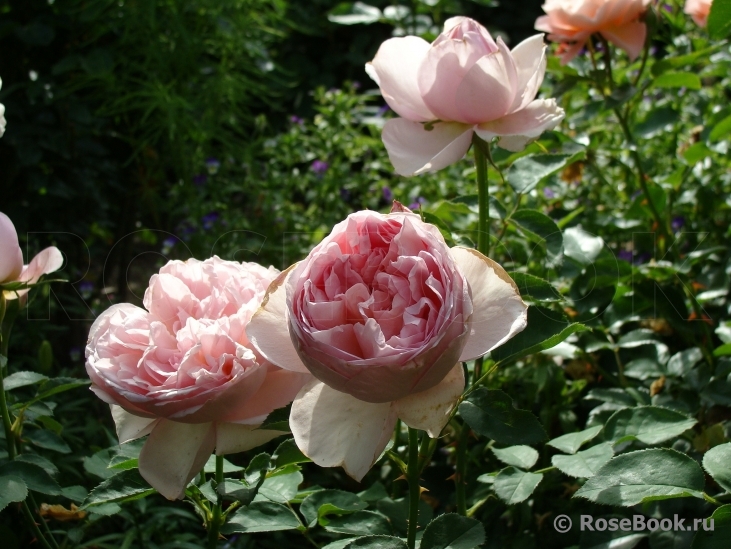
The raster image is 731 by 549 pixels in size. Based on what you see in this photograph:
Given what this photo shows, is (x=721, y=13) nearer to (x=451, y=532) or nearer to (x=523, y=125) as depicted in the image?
(x=523, y=125)

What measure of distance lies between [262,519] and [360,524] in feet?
0.29

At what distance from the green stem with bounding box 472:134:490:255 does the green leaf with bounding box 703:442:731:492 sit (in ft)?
0.81

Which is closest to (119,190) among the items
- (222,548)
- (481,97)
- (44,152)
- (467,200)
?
(44,152)

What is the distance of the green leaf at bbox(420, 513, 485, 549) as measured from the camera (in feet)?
1.87

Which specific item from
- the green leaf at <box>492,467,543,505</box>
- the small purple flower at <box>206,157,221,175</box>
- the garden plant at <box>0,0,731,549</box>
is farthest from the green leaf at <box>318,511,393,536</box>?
the small purple flower at <box>206,157,221,175</box>

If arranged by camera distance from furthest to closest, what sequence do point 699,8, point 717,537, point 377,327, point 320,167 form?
point 320,167, point 699,8, point 717,537, point 377,327

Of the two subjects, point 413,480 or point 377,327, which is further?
point 413,480

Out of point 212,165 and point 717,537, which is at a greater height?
point 717,537

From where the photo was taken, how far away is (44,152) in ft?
5.95

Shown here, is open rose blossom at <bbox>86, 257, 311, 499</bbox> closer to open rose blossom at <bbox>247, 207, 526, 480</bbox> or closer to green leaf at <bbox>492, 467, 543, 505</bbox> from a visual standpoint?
open rose blossom at <bbox>247, 207, 526, 480</bbox>

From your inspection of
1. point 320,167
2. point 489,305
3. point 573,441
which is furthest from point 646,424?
point 320,167

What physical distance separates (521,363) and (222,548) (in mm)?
492

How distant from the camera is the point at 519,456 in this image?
755mm

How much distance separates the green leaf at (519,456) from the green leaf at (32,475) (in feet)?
1.44
